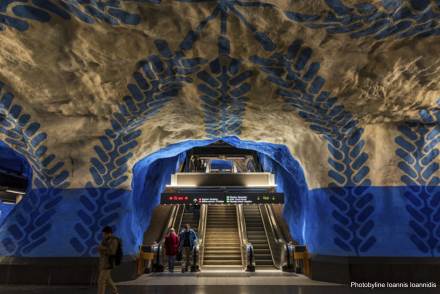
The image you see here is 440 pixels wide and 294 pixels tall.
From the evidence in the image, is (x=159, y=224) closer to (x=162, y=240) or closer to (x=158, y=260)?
(x=162, y=240)

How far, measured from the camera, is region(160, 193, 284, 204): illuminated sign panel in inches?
484

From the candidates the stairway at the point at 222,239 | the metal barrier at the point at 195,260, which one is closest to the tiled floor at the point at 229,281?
the metal barrier at the point at 195,260

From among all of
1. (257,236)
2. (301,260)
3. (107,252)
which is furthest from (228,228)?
(107,252)

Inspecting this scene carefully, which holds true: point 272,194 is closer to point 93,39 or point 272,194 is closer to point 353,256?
point 353,256

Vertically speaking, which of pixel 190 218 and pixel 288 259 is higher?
pixel 190 218

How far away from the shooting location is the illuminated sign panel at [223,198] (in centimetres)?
1229

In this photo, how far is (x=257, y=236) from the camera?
13289 mm

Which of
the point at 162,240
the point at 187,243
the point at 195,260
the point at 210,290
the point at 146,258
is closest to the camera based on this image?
the point at 210,290

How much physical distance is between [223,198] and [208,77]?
20.7ft

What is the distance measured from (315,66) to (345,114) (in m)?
1.76

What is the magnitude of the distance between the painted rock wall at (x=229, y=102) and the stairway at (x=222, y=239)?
3.27 metres

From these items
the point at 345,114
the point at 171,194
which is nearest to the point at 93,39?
the point at 345,114

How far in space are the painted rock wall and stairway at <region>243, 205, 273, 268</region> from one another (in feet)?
9.88

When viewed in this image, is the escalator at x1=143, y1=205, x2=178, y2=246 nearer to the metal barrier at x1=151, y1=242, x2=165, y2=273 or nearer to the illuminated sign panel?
the illuminated sign panel
